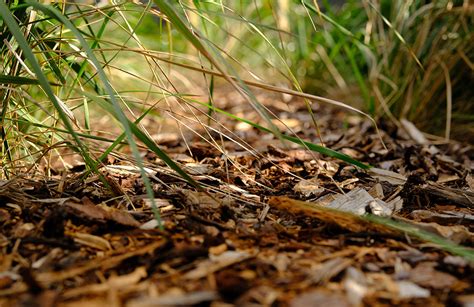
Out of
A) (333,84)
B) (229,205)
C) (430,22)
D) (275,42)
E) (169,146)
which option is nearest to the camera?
(229,205)

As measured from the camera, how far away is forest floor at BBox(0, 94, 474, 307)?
736 millimetres

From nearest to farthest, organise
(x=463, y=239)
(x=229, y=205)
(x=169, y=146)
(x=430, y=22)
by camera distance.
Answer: (x=463, y=239) → (x=229, y=205) → (x=169, y=146) → (x=430, y=22)

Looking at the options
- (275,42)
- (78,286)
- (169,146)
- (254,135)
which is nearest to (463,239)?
(78,286)

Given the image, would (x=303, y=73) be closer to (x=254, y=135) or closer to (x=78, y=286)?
(x=254, y=135)

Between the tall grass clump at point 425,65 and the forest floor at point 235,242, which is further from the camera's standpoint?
the tall grass clump at point 425,65

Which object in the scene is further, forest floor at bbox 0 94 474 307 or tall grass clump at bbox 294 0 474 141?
tall grass clump at bbox 294 0 474 141

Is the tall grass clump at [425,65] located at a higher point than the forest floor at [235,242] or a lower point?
higher

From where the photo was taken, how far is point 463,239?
94cm

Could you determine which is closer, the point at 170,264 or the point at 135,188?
the point at 170,264

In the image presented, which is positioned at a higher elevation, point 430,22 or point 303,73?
point 430,22

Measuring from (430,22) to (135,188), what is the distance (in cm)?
148

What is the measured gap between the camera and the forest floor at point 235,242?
0.74 meters

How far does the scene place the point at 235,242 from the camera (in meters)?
0.91

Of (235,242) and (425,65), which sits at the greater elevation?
(425,65)
